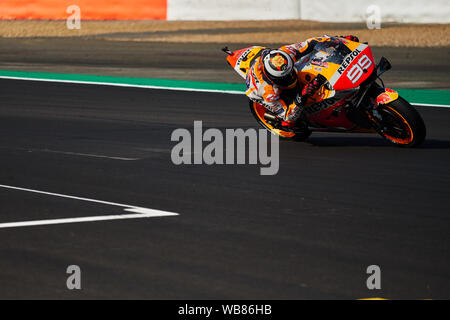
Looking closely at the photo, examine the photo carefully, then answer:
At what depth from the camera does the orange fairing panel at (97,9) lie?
34.2 metres

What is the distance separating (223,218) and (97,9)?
89.1 feet

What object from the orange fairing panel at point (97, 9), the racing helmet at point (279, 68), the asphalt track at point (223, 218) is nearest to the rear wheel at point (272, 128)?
the asphalt track at point (223, 218)

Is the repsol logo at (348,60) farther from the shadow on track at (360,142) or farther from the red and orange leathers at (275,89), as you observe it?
the shadow on track at (360,142)

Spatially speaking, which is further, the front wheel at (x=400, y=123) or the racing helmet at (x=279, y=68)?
the racing helmet at (x=279, y=68)

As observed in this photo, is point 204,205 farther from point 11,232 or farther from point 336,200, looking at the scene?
point 11,232

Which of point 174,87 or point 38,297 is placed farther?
point 174,87

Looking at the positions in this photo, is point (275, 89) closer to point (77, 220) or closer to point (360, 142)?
point (360, 142)

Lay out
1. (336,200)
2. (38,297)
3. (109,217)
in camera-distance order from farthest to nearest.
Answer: (336,200), (109,217), (38,297)

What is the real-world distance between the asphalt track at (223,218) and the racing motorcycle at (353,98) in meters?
0.28

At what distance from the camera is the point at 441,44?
87.8 ft

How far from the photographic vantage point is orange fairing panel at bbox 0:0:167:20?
34.2m

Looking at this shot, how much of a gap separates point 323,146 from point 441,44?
1532cm

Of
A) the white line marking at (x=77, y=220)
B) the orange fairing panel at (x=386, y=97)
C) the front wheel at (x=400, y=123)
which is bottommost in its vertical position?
the white line marking at (x=77, y=220)

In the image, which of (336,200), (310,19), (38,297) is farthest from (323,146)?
(310,19)
